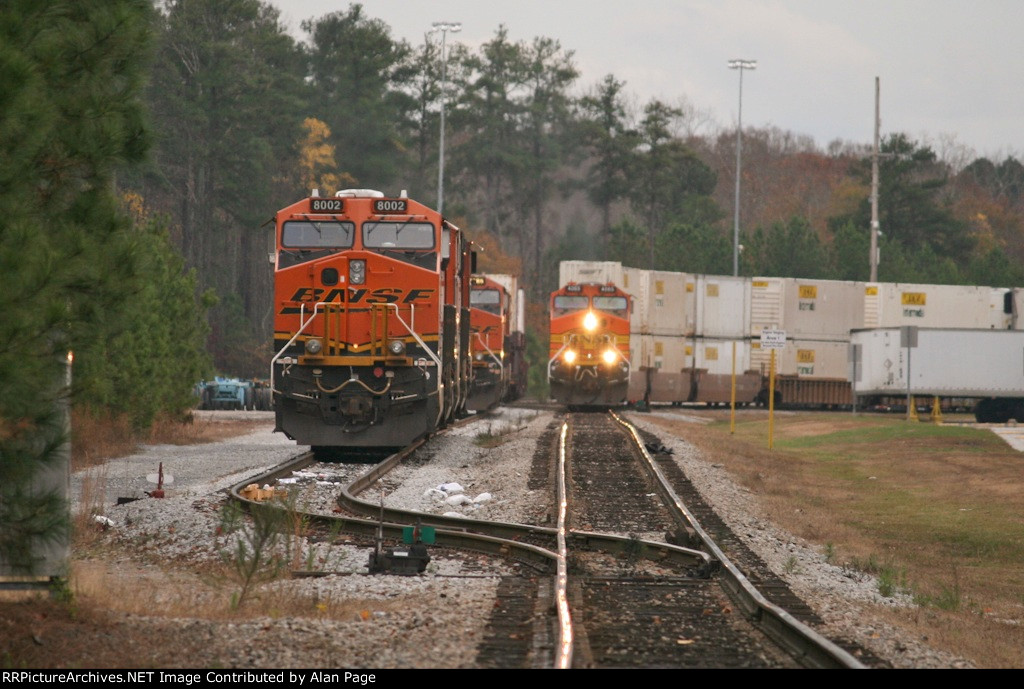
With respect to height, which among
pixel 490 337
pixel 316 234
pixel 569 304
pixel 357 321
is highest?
pixel 316 234

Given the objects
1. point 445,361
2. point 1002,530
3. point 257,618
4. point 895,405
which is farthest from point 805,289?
point 257,618

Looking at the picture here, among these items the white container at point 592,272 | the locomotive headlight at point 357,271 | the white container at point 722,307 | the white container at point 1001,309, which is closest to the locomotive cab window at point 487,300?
the white container at point 592,272

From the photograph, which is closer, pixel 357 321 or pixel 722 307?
pixel 357 321

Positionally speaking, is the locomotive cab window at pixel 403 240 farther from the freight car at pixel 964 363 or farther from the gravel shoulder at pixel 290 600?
the freight car at pixel 964 363

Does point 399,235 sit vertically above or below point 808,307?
below

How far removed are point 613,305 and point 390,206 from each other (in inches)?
748

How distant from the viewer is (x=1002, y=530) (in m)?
16.1

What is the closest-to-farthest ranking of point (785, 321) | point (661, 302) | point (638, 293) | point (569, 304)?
point (569, 304) < point (638, 293) < point (661, 302) < point (785, 321)

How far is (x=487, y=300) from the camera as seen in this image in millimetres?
38250

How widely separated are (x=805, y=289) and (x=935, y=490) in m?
29.1

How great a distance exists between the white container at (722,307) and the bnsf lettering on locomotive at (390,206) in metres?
29.0

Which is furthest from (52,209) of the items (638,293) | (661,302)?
(661,302)

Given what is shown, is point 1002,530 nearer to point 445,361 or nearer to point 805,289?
point 445,361

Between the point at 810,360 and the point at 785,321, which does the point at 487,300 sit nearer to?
the point at 785,321
